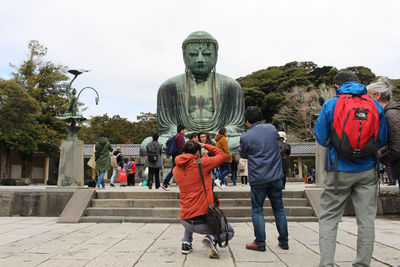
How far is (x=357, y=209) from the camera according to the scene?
292 cm

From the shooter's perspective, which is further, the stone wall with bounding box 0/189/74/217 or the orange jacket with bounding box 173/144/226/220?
the stone wall with bounding box 0/189/74/217

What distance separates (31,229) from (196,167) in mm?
3115

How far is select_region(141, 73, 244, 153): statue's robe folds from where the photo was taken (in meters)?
12.5

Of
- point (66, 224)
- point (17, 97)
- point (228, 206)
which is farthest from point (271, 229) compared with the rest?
point (17, 97)

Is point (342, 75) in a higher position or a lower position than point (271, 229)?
higher

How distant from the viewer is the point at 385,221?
6211 mm

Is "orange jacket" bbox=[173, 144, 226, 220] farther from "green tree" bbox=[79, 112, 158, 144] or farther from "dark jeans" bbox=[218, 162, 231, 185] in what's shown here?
"green tree" bbox=[79, 112, 158, 144]

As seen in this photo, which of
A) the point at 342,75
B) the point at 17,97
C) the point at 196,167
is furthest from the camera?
the point at 17,97

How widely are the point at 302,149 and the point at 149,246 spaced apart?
2405 cm

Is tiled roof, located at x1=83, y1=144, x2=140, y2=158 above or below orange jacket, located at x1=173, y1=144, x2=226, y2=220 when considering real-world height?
above

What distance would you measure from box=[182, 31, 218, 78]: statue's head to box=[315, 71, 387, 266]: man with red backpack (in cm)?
968

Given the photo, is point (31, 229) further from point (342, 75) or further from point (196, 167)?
point (342, 75)

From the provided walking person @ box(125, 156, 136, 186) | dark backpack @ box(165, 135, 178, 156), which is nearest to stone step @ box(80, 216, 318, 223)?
dark backpack @ box(165, 135, 178, 156)

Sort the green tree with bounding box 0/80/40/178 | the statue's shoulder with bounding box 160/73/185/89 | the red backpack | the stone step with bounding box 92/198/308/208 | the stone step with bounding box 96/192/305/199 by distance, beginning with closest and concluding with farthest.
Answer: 1. the red backpack
2. the stone step with bounding box 92/198/308/208
3. the stone step with bounding box 96/192/305/199
4. the statue's shoulder with bounding box 160/73/185/89
5. the green tree with bounding box 0/80/40/178
